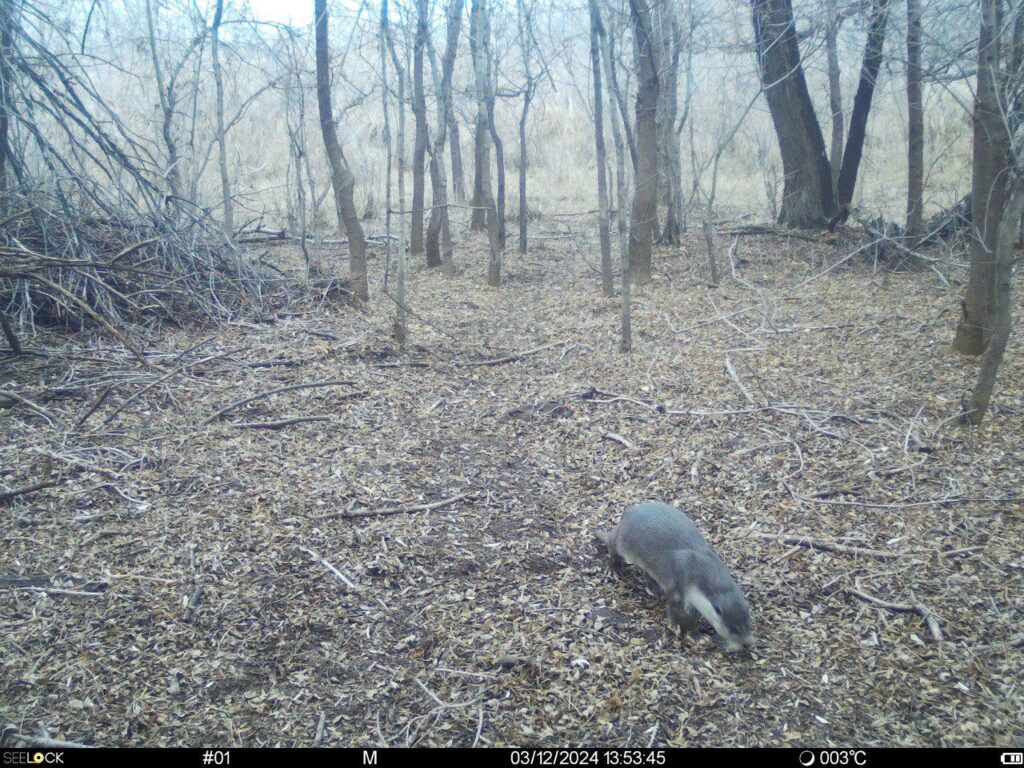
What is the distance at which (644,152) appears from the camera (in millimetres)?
8688

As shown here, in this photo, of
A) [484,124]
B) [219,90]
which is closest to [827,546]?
[484,124]

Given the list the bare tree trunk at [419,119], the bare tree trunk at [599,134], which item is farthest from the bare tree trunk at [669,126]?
the bare tree trunk at [419,119]

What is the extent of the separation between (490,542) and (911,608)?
2023 millimetres

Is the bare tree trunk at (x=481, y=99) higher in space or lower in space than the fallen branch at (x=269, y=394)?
higher

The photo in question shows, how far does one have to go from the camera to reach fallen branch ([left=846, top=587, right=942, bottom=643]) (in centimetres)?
308

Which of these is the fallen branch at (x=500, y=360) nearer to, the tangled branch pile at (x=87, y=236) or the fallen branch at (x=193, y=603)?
the tangled branch pile at (x=87, y=236)

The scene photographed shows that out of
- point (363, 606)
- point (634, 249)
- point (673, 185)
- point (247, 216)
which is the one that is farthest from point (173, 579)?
point (247, 216)

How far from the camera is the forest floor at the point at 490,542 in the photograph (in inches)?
107

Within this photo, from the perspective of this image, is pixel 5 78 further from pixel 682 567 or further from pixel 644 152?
pixel 644 152

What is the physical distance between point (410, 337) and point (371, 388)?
1515 millimetres

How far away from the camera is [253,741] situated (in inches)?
101

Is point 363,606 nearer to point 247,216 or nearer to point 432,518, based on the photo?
point 432,518

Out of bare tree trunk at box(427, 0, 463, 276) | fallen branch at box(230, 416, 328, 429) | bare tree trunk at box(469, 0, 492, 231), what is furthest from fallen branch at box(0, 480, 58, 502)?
bare tree trunk at box(427, 0, 463, 276)

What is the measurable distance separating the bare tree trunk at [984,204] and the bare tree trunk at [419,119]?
590 centimetres
